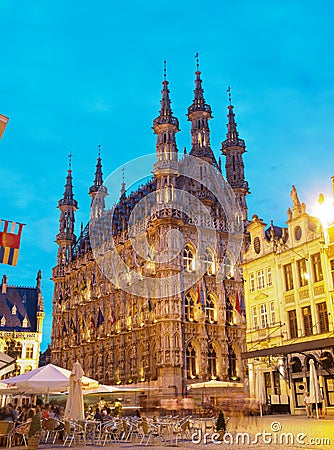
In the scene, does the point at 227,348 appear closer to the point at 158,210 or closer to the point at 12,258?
the point at 158,210

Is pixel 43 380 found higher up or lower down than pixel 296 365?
lower down

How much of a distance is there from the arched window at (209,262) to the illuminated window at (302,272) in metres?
13.1

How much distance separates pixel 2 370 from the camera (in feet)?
69.0

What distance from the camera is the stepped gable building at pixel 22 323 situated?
68.2 m

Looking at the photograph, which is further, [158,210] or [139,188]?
[139,188]

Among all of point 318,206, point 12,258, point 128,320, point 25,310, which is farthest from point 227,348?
point 25,310

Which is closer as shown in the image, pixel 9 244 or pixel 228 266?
pixel 9 244

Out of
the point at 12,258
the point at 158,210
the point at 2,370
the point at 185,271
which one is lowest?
the point at 2,370

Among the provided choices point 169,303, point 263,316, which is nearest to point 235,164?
point 169,303

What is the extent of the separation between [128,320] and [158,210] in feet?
33.2

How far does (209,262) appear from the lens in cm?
4362

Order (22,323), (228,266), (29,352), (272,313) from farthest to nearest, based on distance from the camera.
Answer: (22,323) → (29,352) → (228,266) → (272,313)

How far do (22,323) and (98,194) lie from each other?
2205 cm

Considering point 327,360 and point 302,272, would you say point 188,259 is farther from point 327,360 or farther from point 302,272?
point 327,360
